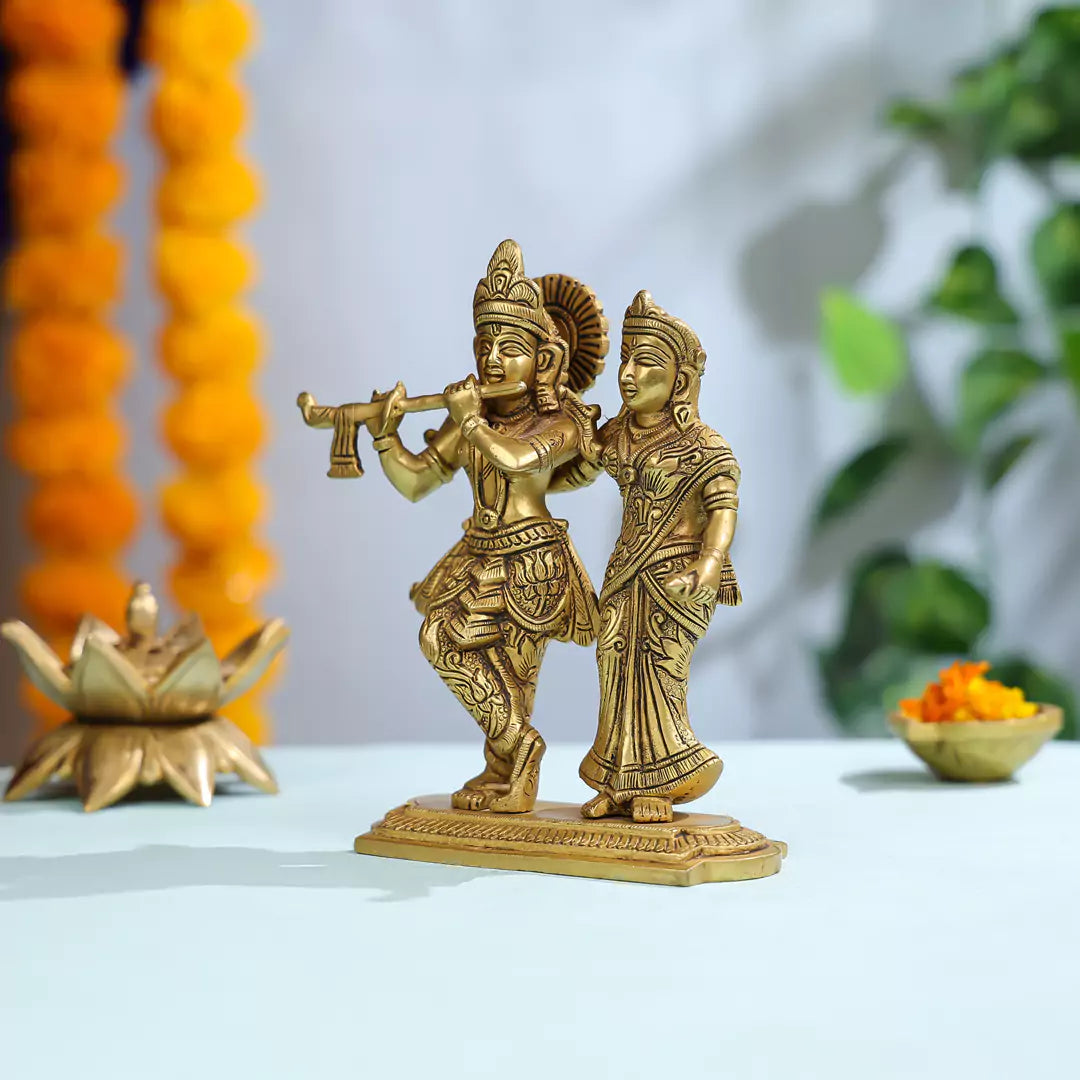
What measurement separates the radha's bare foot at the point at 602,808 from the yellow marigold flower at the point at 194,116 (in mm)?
2296

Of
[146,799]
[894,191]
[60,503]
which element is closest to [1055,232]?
[894,191]

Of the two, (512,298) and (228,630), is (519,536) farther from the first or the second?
(228,630)

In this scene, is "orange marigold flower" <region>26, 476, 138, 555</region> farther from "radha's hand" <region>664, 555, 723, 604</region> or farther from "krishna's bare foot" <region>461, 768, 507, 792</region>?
"radha's hand" <region>664, 555, 723, 604</region>

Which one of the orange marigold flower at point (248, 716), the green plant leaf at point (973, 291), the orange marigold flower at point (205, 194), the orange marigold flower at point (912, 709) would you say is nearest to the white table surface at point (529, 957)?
the orange marigold flower at point (912, 709)

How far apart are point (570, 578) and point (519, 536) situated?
70 millimetres

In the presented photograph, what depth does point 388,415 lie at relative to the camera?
4.98ft

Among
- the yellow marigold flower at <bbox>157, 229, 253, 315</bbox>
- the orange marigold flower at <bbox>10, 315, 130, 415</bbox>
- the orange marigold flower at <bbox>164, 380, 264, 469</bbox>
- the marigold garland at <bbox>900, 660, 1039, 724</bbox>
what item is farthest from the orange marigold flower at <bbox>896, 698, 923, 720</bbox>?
the orange marigold flower at <bbox>10, 315, 130, 415</bbox>

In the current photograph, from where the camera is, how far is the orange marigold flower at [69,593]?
3.21m

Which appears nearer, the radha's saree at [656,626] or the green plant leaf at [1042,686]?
the radha's saree at [656,626]

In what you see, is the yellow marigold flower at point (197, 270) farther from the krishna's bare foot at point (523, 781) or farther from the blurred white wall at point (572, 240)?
the krishna's bare foot at point (523, 781)

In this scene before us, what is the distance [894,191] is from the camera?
151 inches

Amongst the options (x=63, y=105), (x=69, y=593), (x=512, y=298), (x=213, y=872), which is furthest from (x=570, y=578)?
(x=63, y=105)

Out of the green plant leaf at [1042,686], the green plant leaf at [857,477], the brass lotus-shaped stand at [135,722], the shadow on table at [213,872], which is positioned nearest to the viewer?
the shadow on table at [213,872]

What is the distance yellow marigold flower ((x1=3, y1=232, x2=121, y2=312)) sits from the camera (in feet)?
10.5
